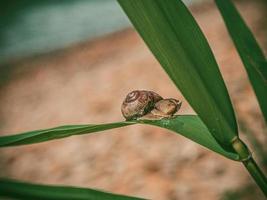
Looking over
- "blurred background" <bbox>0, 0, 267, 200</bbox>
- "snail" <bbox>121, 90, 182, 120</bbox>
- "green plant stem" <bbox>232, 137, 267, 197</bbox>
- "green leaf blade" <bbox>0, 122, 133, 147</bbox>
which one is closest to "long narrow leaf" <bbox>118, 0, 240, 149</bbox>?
"green plant stem" <bbox>232, 137, 267, 197</bbox>

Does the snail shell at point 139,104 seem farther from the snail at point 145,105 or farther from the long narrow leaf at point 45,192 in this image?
the long narrow leaf at point 45,192

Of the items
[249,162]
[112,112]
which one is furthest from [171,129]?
[112,112]

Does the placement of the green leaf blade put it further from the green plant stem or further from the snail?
the snail

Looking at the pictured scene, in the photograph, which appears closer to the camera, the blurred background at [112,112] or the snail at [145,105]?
the snail at [145,105]

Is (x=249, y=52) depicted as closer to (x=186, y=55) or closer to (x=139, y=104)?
(x=186, y=55)

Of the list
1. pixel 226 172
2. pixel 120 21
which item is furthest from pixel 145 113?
pixel 120 21

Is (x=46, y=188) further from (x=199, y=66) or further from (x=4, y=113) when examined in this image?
(x=4, y=113)

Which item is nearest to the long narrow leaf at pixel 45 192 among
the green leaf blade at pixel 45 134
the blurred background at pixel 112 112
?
the green leaf blade at pixel 45 134
